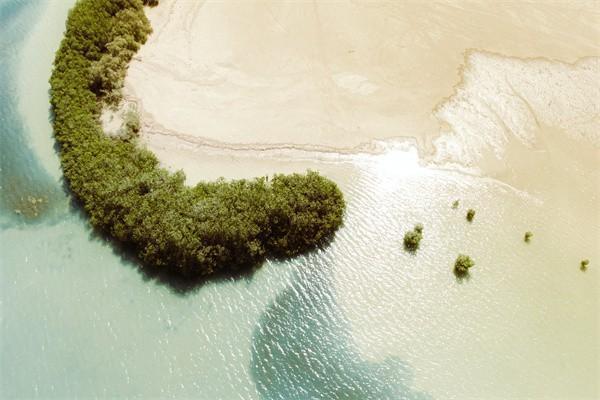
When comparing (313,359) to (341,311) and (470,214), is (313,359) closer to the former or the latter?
(341,311)

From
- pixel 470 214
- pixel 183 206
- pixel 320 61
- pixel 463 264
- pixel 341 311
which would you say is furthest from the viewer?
pixel 320 61

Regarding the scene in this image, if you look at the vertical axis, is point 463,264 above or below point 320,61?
below

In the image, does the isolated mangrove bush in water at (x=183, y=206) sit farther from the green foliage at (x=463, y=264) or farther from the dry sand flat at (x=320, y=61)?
the green foliage at (x=463, y=264)

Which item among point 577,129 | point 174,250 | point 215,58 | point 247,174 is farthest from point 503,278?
point 215,58

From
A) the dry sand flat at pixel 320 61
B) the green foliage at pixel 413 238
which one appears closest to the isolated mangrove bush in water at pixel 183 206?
the dry sand flat at pixel 320 61

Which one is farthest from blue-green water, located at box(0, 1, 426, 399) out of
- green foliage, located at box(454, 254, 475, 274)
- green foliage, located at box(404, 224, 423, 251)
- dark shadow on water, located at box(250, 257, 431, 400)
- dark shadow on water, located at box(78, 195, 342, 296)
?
green foliage, located at box(454, 254, 475, 274)

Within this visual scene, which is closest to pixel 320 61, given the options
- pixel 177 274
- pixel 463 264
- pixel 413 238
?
pixel 413 238

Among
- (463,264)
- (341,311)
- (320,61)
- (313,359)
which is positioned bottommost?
(313,359)
